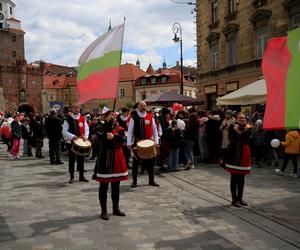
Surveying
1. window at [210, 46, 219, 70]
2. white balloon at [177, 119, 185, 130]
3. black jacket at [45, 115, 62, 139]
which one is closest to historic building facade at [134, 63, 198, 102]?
window at [210, 46, 219, 70]

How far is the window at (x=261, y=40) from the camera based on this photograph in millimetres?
22469

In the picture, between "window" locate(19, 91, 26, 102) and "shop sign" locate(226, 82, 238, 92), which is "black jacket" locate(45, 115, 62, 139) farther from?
"window" locate(19, 91, 26, 102)

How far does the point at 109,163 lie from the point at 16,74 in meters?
74.9

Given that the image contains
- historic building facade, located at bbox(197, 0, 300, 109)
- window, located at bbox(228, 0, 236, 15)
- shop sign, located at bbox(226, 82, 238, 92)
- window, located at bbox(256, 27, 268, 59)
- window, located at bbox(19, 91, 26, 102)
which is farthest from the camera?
window, located at bbox(19, 91, 26, 102)

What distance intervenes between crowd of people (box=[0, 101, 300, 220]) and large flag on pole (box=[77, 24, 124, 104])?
0.50m

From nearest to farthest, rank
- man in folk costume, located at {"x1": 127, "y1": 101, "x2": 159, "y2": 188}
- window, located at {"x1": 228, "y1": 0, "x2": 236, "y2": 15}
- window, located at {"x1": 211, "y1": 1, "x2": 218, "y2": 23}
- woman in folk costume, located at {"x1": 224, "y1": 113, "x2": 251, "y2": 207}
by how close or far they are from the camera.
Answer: woman in folk costume, located at {"x1": 224, "y1": 113, "x2": 251, "y2": 207}, man in folk costume, located at {"x1": 127, "y1": 101, "x2": 159, "y2": 188}, window, located at {"x1": 228, "y1": 0, "x2": 236, "y2": 15}, window, located at {"x1": 211, "y1": 1, "x2": 218, "y2": 23}

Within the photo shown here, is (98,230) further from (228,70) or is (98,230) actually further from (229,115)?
(228,70)

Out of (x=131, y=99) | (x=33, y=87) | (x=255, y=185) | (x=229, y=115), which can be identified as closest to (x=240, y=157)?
(x=255, y=185)

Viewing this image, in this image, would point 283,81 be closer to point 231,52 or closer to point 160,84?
point 231,52

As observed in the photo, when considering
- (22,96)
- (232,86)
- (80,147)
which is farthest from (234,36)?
(22,96)

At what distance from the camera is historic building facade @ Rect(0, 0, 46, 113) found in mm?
75500

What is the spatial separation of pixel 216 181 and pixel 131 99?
68.5 metres

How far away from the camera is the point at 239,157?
7234mm

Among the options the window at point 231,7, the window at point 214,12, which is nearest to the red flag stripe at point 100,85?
the window at point 231,7
